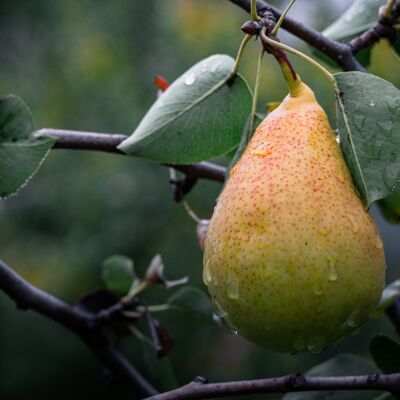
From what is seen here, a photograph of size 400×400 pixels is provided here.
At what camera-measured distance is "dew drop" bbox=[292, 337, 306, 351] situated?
0.58 meters

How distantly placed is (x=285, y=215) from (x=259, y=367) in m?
2.19

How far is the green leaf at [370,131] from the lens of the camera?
0.59 m

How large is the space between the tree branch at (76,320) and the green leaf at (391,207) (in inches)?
17.2

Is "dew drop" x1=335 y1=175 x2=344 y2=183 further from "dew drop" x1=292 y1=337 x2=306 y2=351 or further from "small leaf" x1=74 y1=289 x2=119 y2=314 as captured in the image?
"small leaf" x1=74 y1=289 x2=119 y2=314

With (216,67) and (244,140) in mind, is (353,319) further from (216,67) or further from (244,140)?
(216,67)

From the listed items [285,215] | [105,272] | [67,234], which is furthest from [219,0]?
[285,215]

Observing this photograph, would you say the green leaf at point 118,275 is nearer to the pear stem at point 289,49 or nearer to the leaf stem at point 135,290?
the leaf stem at point 135,290

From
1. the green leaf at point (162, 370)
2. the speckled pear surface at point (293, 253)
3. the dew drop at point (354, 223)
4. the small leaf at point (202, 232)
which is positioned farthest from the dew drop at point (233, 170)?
the green leaf at point (162, 370)

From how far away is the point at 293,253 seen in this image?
0.55 meters

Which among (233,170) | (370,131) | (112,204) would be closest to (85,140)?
(233,170)

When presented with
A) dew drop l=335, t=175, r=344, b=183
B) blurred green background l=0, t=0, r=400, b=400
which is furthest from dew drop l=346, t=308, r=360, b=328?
blurred green background l=0, t=0, r=400, b=400

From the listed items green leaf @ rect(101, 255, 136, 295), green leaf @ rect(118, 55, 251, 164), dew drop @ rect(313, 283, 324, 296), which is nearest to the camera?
dew drop @ rect(313, 283, 324, 296)

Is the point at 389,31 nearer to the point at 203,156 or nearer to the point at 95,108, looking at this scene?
the point at 203,156

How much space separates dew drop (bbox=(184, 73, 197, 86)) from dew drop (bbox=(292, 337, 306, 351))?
0.34 metres
